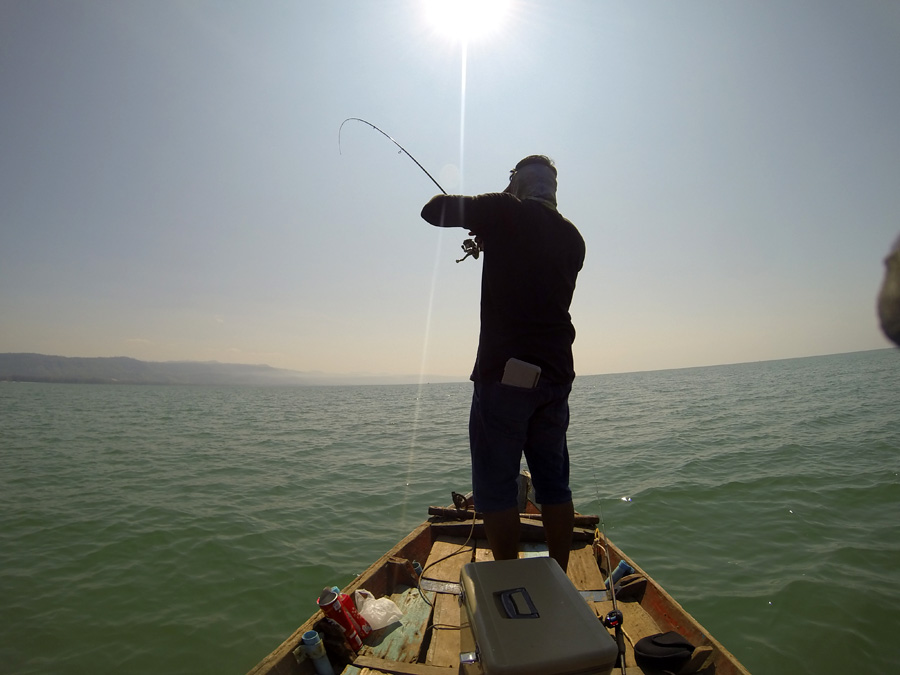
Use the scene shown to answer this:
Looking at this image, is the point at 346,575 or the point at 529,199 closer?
the point at 529,199

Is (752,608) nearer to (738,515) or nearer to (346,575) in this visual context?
(738,515)

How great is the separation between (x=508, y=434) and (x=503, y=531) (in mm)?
602

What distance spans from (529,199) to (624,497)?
8779 millimetres

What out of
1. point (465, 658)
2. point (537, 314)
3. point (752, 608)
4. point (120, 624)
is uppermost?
point (537, 314)

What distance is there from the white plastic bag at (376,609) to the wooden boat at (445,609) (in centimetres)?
6

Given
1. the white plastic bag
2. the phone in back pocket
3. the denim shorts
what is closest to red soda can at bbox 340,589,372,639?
the white plastic bag

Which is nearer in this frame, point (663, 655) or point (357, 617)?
point (663, 655)

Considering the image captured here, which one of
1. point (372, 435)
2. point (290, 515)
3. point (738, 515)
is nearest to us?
point (738, 515)

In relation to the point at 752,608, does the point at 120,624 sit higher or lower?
lower

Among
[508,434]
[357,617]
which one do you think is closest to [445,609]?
[357,617]

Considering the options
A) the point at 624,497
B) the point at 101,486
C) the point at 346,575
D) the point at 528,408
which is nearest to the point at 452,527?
the point at 346,575

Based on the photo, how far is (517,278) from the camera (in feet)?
8.71

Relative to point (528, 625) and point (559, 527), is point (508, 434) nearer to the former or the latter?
point (559, 527)

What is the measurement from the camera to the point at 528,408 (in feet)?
8.54
